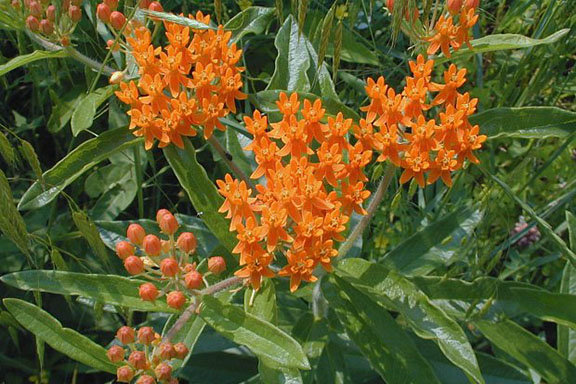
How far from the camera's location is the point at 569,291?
6.84 ft

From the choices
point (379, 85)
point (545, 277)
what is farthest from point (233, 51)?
point (545, 277)

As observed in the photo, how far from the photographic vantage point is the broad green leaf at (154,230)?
2.03 meters

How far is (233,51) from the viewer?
72.3 inches

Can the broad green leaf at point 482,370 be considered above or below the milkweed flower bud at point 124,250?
below

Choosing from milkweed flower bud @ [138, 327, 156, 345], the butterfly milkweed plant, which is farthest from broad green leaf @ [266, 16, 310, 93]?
milkweed flower bud @ [138, 327, 156, 345]

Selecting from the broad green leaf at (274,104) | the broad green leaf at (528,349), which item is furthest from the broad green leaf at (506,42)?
the broad green leaf at (528,349)

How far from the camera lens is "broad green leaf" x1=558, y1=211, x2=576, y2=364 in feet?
6.77

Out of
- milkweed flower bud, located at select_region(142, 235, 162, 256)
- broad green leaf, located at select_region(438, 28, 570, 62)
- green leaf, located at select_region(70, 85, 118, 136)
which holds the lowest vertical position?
milkweed flower bud, located at select_region(142, 235, 162, 256)

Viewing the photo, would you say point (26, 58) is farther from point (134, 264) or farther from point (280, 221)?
point (280, 221)

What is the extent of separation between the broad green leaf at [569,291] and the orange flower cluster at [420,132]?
1.85ft

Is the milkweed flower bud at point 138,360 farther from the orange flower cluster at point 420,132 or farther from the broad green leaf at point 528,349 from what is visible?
the broad green leaf at point 528,349

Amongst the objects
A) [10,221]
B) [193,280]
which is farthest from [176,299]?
[10,221]

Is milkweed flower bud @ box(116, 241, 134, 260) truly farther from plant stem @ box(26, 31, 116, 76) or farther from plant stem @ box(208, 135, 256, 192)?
plant stem @ box(26, 31, 116, 76)

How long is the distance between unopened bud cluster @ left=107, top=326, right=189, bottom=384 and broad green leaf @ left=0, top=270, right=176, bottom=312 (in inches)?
5.2
